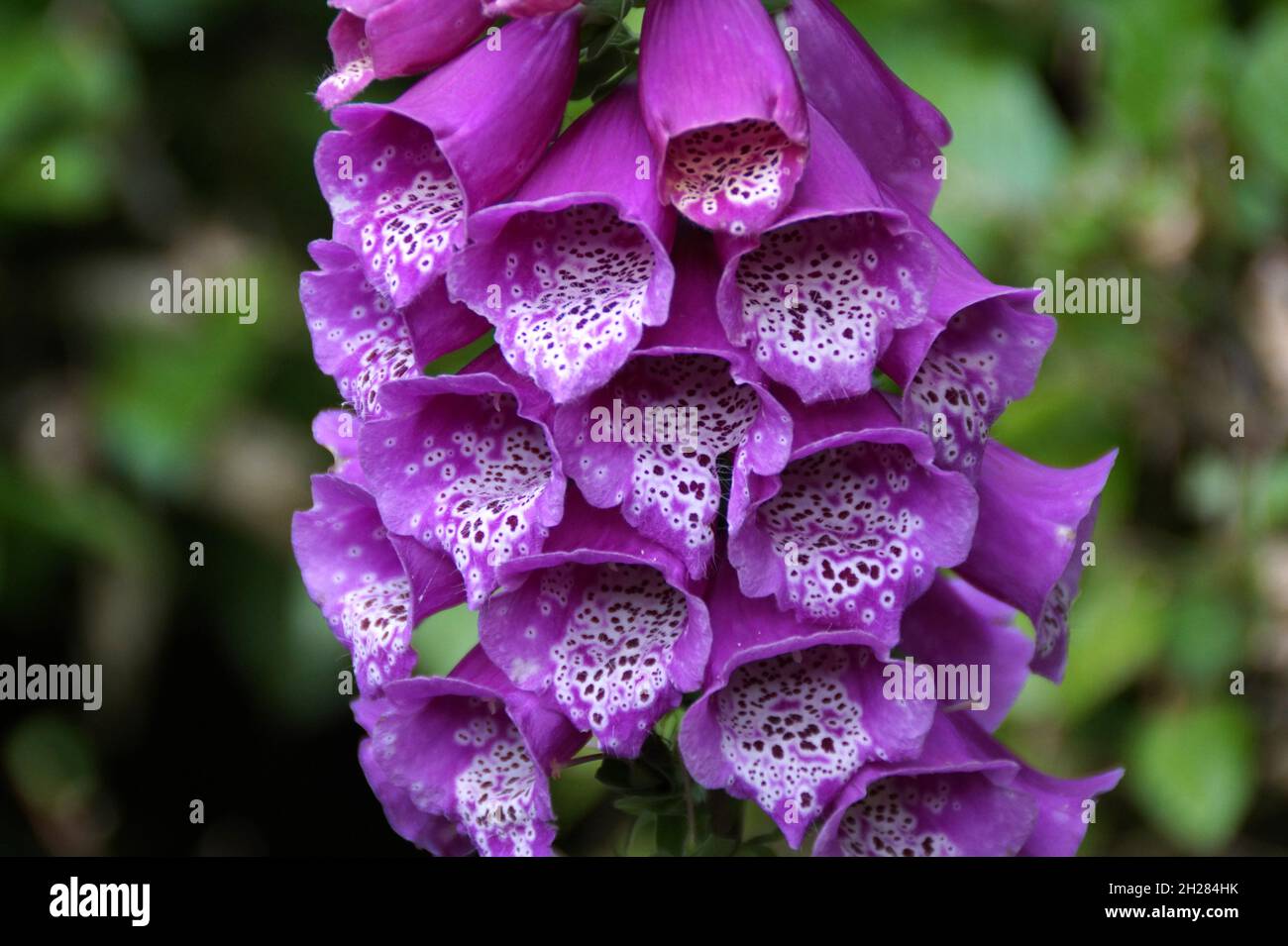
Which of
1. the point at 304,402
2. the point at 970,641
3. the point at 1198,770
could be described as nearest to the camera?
the point at 970,641

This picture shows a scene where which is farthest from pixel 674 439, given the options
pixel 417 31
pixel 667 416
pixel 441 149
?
pixel 417 31

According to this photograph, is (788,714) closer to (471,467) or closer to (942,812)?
(942,812)

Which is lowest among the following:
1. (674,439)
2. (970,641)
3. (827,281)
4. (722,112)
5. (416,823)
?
(416,823)

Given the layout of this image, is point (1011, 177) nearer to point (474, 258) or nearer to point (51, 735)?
point (474, 258)

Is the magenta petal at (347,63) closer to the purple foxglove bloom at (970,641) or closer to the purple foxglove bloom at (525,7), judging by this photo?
the purple foxglove bloom at (525,7)

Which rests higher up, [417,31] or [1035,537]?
[417,31]

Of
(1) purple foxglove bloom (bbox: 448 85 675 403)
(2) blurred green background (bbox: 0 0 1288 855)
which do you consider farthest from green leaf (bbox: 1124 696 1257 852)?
(1) purple foxglove bloom (bbox: 448 85 675 403)

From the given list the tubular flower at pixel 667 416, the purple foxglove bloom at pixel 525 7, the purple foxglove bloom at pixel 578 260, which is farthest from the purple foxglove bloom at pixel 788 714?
the purple foxglove bloom at pixel 525 7
